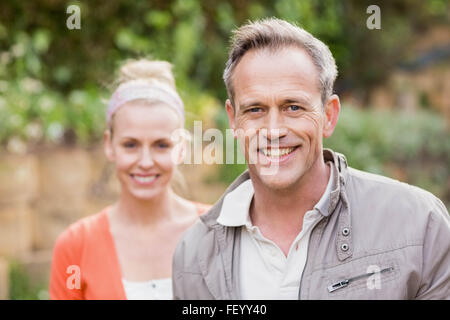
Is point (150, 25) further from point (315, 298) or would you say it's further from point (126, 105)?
point (315, 298)

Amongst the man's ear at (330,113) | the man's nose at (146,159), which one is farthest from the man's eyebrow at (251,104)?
the man's nose at (146,159)

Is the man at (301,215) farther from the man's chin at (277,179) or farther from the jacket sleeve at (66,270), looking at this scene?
the jacket sleeve at (66,270)

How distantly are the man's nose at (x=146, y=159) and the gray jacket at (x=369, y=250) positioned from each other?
97 centimetres

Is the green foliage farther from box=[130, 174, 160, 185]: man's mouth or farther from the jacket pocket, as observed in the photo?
the jacket pocket

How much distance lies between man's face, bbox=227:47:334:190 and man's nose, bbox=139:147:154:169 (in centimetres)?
105

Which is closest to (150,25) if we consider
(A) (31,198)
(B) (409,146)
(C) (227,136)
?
(C) (227,136)

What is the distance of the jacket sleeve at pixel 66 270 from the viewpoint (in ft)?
10.6

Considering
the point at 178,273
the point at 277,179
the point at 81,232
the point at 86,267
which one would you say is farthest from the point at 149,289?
the point at 277,179

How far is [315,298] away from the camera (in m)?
2.19

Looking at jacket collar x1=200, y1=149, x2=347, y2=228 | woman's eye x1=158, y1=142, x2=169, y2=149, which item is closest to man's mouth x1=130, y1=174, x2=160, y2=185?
woman's eye x1=158, y1=142, x2=169, y2=149

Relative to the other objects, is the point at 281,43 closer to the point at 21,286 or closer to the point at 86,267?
the point at 86,267

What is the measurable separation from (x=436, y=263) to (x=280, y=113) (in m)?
0.67

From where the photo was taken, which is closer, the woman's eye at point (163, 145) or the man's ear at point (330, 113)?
the man's ear at point (330, 113)

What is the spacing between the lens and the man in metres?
2.17
